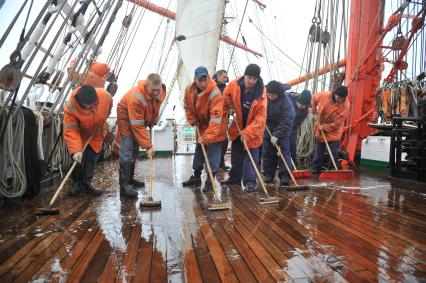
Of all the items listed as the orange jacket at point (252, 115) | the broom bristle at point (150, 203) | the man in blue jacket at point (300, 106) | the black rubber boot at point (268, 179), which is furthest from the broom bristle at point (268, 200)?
the man in blue jacket at point (300, 106)

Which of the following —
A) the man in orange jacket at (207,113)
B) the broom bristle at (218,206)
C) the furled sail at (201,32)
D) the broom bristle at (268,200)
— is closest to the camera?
the broom bristle at (218,206)

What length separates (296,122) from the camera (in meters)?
5.59

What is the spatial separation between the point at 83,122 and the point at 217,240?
224 cm

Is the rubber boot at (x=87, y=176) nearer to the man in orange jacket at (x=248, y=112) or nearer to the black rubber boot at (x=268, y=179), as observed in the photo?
the man in orange jacket at (x=248, y=112)

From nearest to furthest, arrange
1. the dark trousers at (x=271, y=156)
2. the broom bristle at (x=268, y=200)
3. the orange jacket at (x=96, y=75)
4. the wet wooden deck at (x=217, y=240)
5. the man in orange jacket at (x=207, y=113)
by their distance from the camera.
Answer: the wet wooden deck at (x=217, y=240) → the broom bristle at (x=268, y=200) → the man in orange jacket at (x=207, y=113) → the dark trousers at (x=271, y=156) → the orange jacket at (x=96, y=75)

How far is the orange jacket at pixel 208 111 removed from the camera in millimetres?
3910

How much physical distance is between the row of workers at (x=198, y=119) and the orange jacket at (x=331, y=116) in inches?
48.4

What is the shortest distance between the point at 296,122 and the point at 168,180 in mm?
2295

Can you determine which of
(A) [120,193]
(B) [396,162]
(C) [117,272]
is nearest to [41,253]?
(C) [117,272]

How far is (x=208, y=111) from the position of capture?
4.15m

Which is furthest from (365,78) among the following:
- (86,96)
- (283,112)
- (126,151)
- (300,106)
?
(86,96)

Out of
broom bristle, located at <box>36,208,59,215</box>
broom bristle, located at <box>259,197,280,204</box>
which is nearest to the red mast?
broom bristle, located at <box>259,197,280,204</box>

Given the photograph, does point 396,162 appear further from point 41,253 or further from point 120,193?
point 41,253

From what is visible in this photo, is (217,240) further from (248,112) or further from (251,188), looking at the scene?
(248,112)
